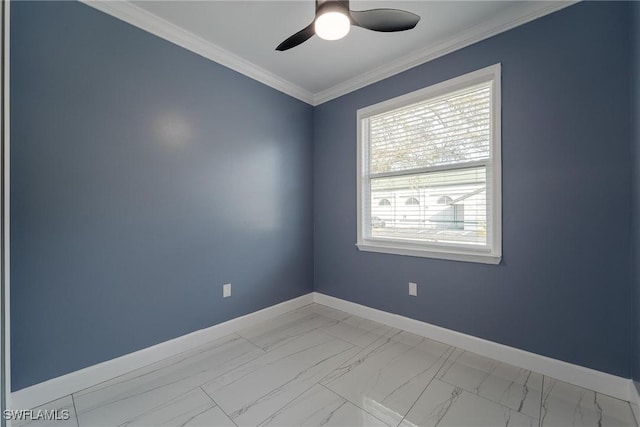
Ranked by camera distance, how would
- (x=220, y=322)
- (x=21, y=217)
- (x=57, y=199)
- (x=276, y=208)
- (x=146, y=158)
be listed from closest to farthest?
(x=21, y=217), (x=57, y=199), (x=146, y=158), (x=220, y=322), (x=276, y=208)

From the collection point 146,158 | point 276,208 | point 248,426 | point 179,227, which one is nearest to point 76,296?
point 179,227

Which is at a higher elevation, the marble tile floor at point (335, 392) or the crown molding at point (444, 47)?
the crown molding at point (444, 47)

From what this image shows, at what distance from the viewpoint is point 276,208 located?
3066 millimetres

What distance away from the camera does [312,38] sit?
7.66ft

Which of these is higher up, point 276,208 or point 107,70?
point 107,70

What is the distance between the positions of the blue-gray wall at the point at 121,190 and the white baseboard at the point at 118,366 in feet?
0.16

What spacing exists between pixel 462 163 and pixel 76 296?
3.07 metres

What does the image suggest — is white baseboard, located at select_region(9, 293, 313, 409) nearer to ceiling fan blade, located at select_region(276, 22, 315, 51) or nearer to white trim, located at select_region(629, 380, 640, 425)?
ceiling fan blade, located at select_region(276, 22, 315, 51)

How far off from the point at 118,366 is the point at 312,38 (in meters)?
3.01

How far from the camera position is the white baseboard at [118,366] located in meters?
1.60

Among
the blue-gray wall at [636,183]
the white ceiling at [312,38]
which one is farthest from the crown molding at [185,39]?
the blue-gray wall at [636,183]

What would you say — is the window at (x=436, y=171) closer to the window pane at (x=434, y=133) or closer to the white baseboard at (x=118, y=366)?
the window pane at (x=434, y=133)

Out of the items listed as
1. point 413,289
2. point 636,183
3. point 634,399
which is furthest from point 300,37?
point 634,399

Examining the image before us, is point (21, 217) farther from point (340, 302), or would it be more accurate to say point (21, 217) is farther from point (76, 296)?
point (340, 302)
